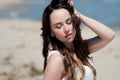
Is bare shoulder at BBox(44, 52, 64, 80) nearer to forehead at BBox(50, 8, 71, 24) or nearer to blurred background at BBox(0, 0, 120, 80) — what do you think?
forehead at BBox(50, 8, 71, 24)

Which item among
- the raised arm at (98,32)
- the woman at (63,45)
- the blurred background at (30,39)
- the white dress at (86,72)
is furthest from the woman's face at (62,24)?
the blurred background at (30,39)

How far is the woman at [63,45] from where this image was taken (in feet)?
9.76

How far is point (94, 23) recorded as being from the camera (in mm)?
3314

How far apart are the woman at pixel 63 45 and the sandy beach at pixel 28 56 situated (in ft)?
17.7

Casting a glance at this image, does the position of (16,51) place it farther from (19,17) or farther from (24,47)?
(19,17)

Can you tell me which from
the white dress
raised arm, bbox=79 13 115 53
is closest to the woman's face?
the white dress

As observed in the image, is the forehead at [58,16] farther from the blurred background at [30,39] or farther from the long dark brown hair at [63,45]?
the blurred background at [30,39]

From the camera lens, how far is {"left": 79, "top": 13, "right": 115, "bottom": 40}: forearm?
3291 mm

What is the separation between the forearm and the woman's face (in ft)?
0.82

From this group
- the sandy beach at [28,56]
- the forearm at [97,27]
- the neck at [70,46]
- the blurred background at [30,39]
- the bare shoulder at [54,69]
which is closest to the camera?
the bare shoulder at [54,69]

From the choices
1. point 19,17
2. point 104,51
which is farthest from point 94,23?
point 19,17

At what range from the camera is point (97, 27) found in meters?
3.32

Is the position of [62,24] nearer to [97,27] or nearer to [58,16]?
[58,16]

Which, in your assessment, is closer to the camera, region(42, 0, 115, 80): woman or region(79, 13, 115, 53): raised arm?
region(42, 0, 115, 80): woman
